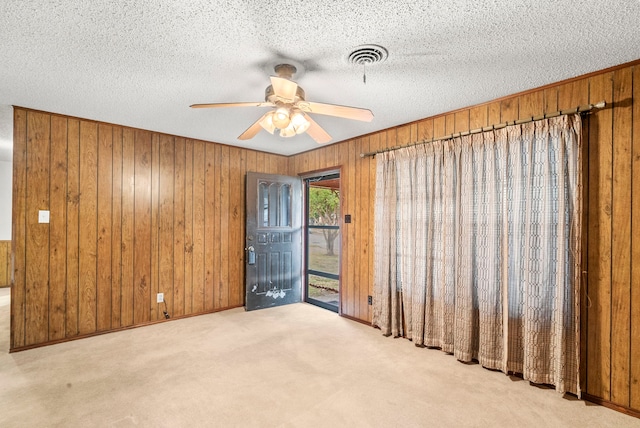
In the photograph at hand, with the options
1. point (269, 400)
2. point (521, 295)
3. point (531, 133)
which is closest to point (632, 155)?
point (531, 133)

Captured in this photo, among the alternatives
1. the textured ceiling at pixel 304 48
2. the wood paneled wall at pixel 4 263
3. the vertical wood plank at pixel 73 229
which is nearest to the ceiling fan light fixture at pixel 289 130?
the textured ceiling at pixel 304 48

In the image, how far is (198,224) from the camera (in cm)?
436

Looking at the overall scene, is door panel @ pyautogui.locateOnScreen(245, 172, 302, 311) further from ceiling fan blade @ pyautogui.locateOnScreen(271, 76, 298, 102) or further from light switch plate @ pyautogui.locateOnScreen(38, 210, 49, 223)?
ceiling fan blade @ pyautogui.locateOnScreen(271, 76, 298, 102)

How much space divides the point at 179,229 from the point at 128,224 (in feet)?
1.93

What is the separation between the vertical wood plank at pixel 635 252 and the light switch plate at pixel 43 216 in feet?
16.5

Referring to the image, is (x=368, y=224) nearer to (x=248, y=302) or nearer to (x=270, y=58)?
(x=248, y=302)

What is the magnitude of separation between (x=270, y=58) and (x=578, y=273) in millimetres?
2658

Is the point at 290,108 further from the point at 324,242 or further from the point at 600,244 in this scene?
the point at 324,242

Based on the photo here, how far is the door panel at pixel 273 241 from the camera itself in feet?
15.2

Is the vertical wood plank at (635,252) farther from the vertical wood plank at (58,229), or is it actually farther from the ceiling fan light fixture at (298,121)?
the vertical wood plank at (58,229)

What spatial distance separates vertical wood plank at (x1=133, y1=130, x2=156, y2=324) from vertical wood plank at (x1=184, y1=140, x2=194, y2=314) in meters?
0.43

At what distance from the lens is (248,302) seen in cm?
453

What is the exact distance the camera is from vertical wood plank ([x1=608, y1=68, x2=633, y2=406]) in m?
2.20

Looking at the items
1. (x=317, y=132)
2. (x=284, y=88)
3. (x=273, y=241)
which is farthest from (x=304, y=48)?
(x=273, y=241)
